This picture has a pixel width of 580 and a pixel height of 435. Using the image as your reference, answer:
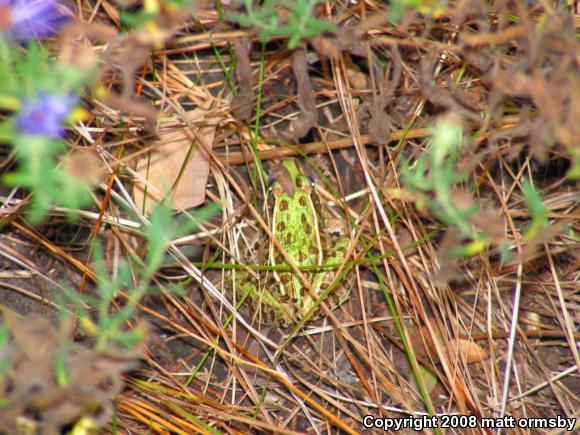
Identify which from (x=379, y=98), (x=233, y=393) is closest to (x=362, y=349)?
(x=233, y=393)

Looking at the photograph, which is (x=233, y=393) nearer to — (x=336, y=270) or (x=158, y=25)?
(x=336, y=270)

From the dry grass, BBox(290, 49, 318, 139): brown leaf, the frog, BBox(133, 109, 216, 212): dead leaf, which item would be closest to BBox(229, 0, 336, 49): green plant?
BBox(290, 49, 318, 139): brown leaf

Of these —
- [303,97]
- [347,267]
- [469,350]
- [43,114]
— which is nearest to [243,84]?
[303,97]

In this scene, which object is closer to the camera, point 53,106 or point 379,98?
point 53,106

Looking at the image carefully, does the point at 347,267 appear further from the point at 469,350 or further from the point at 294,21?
the point at 294,21

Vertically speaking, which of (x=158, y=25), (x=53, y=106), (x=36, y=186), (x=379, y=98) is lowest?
(x=379, y=98)

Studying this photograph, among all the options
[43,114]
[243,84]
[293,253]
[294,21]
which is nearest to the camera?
[43,114]
